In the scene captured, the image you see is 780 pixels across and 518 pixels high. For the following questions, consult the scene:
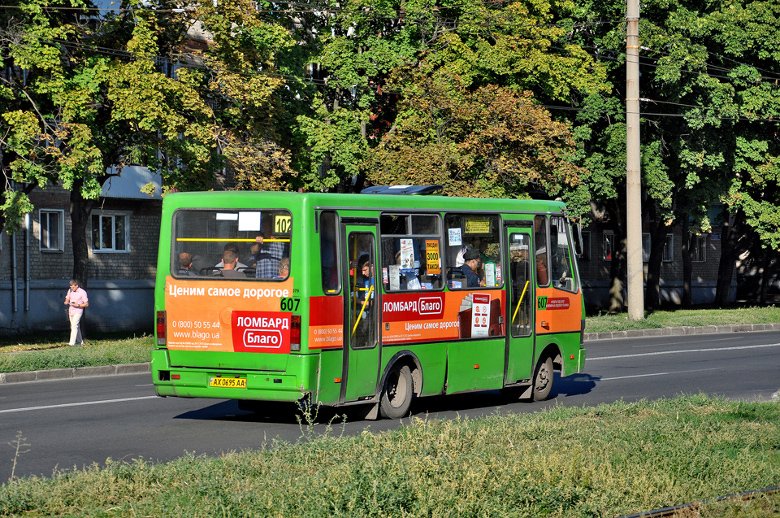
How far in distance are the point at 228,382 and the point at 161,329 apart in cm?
110

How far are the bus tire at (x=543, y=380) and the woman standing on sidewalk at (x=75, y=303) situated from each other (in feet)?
46.9

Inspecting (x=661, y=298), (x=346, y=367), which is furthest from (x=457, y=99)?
(x=661, y=298)

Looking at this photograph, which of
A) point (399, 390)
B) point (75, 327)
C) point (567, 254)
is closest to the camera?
point (399, 390)

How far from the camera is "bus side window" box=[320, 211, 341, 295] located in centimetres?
1468

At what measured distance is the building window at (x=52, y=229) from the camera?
39.4m

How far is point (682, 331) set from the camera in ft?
125

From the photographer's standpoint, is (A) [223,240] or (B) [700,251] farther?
(B) [700,251]

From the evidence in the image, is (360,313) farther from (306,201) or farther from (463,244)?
(463,244)

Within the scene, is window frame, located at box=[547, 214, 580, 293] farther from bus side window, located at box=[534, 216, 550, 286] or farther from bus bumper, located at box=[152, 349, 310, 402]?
bus bumper, located at box=[152, 349, 310, 402]

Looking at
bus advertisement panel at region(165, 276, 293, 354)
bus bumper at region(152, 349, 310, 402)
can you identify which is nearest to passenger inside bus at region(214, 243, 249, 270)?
bus advertisement panel at region(165, 276, 293, 354)

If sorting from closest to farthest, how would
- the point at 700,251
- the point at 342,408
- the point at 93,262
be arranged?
→ the point at 342,408 → the point at 93,262 → the point at 700,251

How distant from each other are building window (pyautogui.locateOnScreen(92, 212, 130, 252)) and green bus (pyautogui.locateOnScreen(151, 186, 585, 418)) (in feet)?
87.2

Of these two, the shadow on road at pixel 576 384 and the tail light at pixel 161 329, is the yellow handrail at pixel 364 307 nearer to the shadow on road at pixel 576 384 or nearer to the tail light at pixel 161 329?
the tail light at pixel 161 329

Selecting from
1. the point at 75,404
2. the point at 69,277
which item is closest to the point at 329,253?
the point at 75,404
